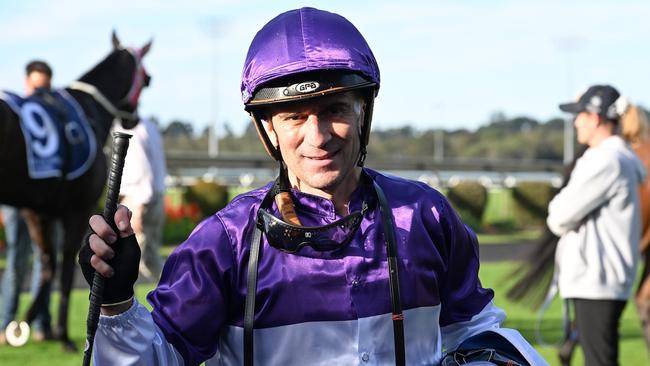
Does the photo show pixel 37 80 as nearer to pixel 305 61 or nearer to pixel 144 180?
pixel 144 180

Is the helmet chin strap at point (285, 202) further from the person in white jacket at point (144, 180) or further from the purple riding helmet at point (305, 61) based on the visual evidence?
the person in white jacket at point (144, 180)

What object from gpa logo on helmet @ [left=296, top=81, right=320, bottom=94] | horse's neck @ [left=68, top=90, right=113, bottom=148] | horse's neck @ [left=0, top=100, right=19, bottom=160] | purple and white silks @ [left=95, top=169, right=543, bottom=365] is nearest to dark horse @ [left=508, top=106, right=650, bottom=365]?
horse's neck @ [left=68, top=90, right=113, bottom=148]

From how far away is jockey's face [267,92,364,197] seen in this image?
7.16 feet

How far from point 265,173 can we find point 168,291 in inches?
998

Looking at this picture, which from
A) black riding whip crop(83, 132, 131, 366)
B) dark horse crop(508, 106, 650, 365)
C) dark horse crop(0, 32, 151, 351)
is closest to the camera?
black riding whip crop(83, 132, 131, 366)

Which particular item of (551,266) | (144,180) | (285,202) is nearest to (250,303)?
(285,202)

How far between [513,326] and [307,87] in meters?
6.23

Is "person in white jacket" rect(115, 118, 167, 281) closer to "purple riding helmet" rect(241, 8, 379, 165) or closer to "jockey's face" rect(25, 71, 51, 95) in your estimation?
"jockey's face" rect(25, 71, 51, 95)

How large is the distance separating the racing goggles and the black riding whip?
405mm

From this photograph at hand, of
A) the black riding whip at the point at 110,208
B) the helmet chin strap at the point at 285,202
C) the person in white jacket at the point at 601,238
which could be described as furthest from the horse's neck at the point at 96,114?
the black riding whip at the point at 110,208

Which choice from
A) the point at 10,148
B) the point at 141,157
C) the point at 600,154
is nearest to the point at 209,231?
the point at 600,154

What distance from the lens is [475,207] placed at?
67.0 feet

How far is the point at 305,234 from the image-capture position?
2.16 metres

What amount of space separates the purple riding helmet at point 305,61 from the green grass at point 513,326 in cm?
451
